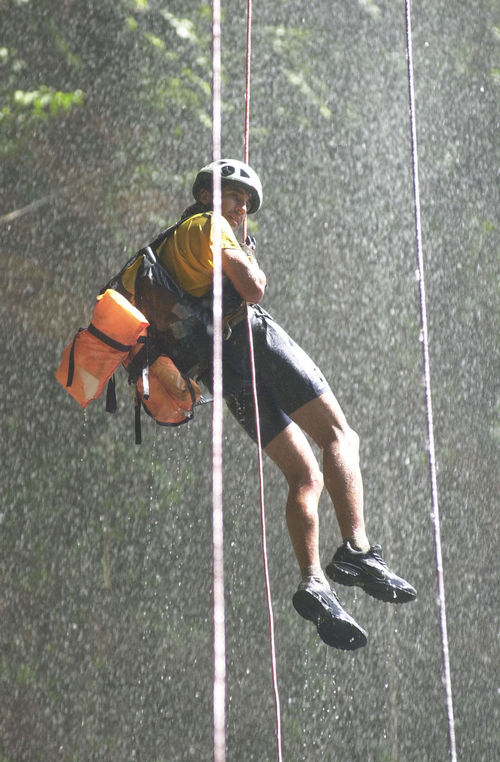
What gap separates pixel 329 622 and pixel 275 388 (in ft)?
2.69

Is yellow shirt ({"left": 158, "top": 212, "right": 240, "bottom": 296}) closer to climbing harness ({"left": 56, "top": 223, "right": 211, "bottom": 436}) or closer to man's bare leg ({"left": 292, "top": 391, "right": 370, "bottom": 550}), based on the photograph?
climbing harness ({"left": 56, "top": 223, "right": 211, "bottom": 436})

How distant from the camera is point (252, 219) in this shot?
9258 mm

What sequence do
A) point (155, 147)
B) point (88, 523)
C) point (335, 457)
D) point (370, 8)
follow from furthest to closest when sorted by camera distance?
point (370, 8) → point (155, 147) → point (88, 523) → point (335, 457)

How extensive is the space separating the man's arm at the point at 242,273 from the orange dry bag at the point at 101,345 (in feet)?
1.03

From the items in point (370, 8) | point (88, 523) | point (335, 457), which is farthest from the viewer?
point (370, 8)

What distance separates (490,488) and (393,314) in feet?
6.08

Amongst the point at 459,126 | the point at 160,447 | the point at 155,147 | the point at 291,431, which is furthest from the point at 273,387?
the point at 459,126

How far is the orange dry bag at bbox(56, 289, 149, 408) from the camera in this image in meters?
3.38

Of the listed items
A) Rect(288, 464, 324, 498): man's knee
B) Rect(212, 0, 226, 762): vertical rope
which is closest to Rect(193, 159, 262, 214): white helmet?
Rect(212, 0, 226, 762): vertical rope

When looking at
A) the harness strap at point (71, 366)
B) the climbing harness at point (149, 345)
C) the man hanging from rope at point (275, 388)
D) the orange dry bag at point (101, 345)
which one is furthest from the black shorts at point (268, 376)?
the harness strap at point (71, 366)

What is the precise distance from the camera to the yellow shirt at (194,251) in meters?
3.39

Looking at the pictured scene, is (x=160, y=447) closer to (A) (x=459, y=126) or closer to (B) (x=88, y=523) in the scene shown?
(B) (x=88, y=523)

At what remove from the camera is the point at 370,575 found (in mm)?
3271

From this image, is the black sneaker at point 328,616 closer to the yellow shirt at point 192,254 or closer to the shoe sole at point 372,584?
the shoe sole at point 372,584
